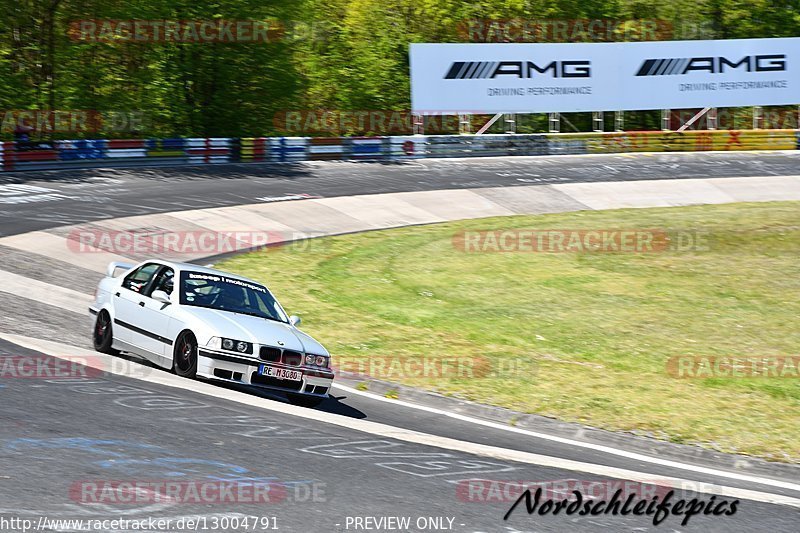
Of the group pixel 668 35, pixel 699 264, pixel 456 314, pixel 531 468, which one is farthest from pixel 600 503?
pixel 668 35

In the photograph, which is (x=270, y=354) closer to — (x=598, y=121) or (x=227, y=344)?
(x=227, y=344)

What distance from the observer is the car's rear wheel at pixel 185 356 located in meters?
10.2

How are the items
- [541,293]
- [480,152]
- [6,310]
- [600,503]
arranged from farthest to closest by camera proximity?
[480,152], [541,293], [6,310], [600,503]

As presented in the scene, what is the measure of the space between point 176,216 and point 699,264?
12659mm

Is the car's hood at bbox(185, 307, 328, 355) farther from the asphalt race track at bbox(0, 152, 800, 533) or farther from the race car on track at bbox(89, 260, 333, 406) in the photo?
the asphalt race track at bbox(0, 152, 800, 533)

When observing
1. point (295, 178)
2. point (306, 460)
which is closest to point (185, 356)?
point (306, 460)

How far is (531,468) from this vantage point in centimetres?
796

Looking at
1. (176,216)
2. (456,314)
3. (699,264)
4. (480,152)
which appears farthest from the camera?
(480,152)

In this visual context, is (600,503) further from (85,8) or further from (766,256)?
(85,8)

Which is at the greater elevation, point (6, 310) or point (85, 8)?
point (85, 8)

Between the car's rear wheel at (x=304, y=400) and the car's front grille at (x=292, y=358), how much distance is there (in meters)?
0.41

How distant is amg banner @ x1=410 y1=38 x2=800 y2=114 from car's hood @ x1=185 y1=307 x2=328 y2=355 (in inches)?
1169

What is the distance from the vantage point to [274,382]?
10086mm

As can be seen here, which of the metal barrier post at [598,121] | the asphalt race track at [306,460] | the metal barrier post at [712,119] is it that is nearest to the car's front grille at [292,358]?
the asphalt race track at [306,460]
